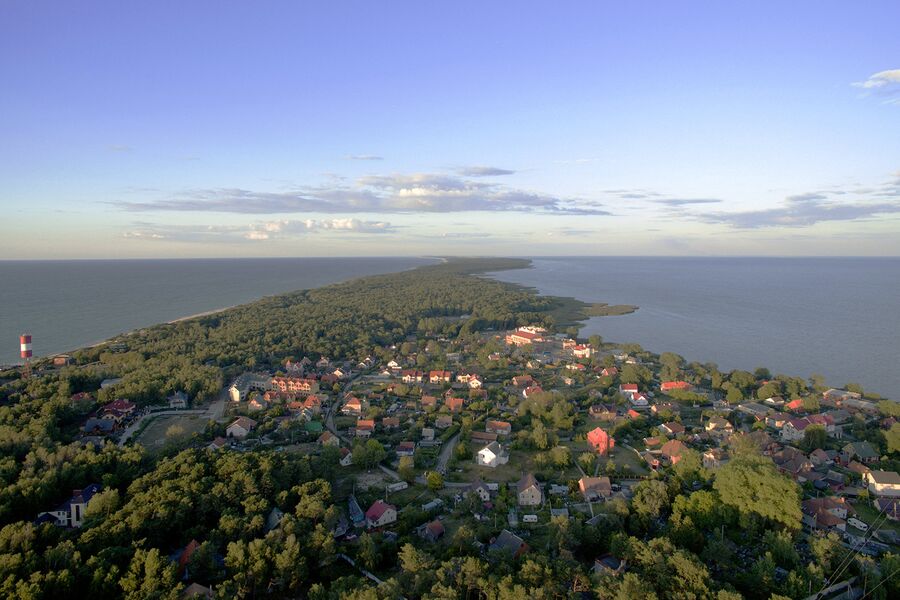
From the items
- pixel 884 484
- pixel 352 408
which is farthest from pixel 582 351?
pixel 884 484

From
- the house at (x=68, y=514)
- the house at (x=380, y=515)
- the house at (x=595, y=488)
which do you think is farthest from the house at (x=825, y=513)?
the house at (x=68, y=514)

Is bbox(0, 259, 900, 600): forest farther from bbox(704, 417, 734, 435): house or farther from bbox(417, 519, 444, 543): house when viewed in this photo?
bbox(704, 417, 734, 435): house

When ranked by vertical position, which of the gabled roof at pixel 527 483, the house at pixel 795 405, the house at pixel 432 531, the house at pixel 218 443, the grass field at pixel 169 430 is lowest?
the grass field at pixel 169 430

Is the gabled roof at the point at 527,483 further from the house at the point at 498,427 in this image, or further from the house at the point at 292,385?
the house at the point at 292,385

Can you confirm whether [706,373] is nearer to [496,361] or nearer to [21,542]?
[496,361]

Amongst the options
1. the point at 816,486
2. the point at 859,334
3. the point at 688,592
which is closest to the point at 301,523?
the point at 688,592

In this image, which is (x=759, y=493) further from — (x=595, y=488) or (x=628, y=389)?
(x=628, y=389)
